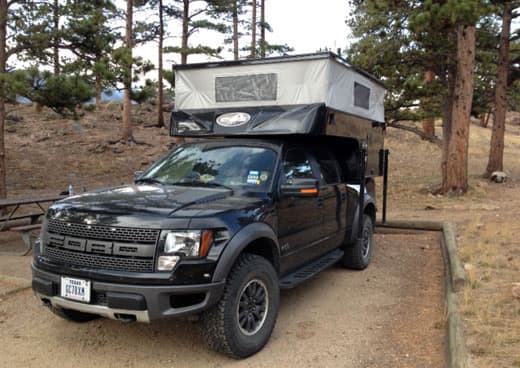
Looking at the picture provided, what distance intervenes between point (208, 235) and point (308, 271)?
6.13ft

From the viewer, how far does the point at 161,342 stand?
4094mm

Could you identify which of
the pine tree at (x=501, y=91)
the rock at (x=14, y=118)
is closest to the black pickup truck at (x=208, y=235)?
the pine tree at (x=501, y=91)

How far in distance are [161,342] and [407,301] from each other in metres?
2.89

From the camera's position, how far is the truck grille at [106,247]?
3348 millimetres

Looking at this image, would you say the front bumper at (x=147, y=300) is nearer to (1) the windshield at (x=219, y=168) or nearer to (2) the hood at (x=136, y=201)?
(2) the hood at (x=136, y=201)

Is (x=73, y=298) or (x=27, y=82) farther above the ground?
(x=27, y=82)

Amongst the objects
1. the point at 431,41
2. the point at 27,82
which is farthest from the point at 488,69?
the point at 27,82

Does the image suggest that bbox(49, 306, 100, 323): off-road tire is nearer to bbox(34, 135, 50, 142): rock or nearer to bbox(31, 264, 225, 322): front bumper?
bbox(31, 264, 225, 322): front bumper

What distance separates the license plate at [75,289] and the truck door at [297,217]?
182 centimetres

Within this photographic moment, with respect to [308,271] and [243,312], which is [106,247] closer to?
[243,312]

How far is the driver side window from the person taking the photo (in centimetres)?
475

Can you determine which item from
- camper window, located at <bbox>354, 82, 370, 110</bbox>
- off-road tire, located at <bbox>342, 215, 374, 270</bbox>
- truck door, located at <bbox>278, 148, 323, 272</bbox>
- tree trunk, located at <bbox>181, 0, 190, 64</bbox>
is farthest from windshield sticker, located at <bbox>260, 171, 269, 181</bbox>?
tree trunk, located at <bbox>181, 0, 190, 64</bbox>

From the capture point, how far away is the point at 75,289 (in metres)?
3.45

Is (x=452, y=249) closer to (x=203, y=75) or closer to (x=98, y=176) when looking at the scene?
(x=203, y=75)
